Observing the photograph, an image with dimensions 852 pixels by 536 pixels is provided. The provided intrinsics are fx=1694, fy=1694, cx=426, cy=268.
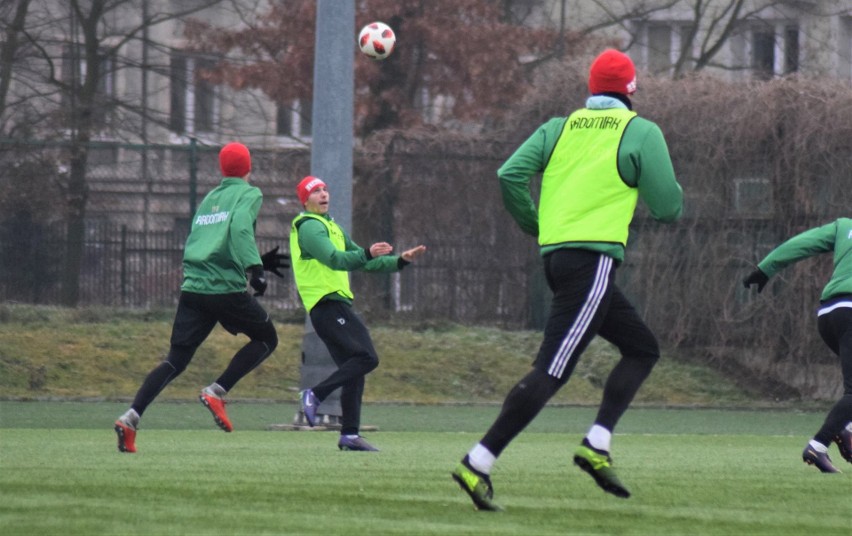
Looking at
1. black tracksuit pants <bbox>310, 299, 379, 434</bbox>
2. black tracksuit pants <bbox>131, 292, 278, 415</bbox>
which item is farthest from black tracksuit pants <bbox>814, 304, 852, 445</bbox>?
black tracksuit pants <bbox>131, 292, 278, 415</bbox>

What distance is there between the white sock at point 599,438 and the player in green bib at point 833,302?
98.6 inches

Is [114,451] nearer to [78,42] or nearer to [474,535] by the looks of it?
[474,535]

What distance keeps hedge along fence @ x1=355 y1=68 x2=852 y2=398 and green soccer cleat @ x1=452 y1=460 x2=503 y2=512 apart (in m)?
12.3

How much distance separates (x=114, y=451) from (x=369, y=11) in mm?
16827

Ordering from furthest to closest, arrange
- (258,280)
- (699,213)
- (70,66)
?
1. (70,66)
2. (699,213)
3. (258,280)

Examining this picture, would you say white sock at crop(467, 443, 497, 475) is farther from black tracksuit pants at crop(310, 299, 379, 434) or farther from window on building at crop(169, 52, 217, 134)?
window on building at crop(169, 52, 217, 134)

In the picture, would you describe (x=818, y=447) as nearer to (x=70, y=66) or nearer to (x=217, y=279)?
(x=217, y=279)

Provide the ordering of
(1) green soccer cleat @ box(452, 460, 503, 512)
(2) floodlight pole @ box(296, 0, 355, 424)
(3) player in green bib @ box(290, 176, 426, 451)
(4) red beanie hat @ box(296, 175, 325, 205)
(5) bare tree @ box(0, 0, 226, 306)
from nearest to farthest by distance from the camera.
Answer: (1) green soccer cleat @ box(452, 460, 503, 512) < (3) player in green bib @ box(290, 176, 426, 451) < (4) red beanie hat @ box(296, 175, 325, 205) < (2) floodlight pole @ box(296, 0, 355, 424) < (5) bare tree @ box(0, 0, 226, 306)

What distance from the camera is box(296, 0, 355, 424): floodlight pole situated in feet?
46.3

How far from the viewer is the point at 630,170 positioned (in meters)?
7.29

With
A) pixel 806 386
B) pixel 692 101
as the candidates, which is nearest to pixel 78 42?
pixel 692 101

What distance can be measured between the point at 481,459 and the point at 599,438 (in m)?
0.62

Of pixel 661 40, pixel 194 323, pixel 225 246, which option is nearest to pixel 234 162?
pixel 225 246

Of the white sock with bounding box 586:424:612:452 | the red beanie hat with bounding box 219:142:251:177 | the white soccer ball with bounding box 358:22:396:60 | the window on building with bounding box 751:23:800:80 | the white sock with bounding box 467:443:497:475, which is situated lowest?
the white sock with bounding box 467:443:497:475
